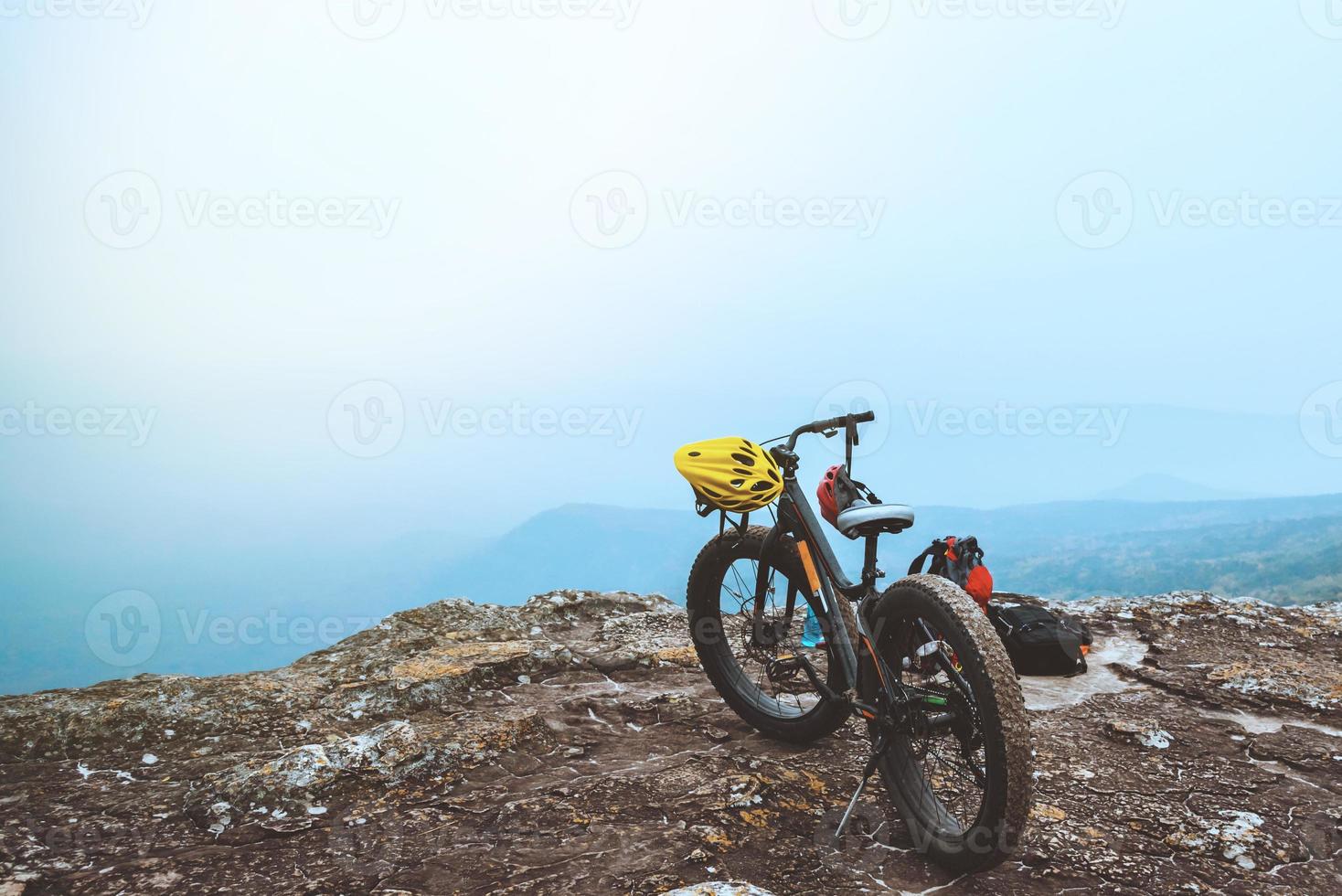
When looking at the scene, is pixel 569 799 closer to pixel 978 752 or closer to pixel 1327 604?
pixel 978 752

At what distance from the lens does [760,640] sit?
15.2 ft

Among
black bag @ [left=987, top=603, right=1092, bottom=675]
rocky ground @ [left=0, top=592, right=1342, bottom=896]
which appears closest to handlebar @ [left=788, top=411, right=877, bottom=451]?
→ rocky ground @ [left=0, top=592, right=1342, bottom=896]

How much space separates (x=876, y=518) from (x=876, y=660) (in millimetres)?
715

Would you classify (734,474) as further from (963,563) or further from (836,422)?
(963,563)

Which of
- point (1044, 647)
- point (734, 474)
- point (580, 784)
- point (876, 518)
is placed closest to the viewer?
point (876, 518)

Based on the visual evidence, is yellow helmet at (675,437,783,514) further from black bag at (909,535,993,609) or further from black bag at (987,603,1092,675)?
black bag at (987,603,1092,675)

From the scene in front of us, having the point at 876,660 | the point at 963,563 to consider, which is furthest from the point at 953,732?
the point at 963,563

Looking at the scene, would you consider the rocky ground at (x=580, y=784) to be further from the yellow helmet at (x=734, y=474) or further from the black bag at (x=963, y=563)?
the yellow helmet at (x=734, y=474)

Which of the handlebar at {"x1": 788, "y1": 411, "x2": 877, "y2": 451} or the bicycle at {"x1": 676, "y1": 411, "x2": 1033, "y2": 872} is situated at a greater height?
the handlebar at {"x1": 788, "y1": 411, "x2": 877, "y2": 451}

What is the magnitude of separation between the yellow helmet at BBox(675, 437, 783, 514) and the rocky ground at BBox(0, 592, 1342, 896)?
1.50 meters

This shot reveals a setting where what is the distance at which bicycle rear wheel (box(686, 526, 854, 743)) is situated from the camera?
418cm

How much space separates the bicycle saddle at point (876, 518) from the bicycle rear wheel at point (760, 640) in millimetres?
578

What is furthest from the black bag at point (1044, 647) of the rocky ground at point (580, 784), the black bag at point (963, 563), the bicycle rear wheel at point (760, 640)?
the bicycle rear wheel at point (760, 640)

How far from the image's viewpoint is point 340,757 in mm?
3965
